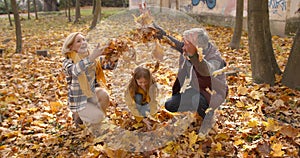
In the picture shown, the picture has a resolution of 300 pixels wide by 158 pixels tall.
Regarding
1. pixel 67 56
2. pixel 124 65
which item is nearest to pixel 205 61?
pixel 124 65

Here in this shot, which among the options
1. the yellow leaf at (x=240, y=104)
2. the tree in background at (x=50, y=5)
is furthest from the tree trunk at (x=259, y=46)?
the tree in background at (x=50, y=5)

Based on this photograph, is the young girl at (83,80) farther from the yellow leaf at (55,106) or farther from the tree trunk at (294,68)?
the tree trunk at (294,68)

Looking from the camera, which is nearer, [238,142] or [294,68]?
[238,142]

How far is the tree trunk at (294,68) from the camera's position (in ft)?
12.2

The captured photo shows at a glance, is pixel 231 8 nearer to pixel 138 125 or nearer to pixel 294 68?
pixel 294 68

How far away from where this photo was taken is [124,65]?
3.40 metres

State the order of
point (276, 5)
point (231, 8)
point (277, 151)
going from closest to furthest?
point (277, 151), point (276, 5), point (231, 8)

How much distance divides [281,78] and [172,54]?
1.65m

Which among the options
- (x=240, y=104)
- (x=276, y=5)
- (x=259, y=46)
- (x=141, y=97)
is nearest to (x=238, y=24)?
(x=276, y=5)

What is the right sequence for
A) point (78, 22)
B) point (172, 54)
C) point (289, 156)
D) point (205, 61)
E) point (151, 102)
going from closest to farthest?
point (289, 156) < point (205, 61) < point (151, 102) < point (172, 54) < point (78, 22)

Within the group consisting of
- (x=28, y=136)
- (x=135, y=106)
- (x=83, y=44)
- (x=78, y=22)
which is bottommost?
(x=28, y=136)

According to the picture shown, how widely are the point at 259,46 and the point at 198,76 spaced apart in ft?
4.95

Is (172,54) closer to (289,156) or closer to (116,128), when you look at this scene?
(116,128)

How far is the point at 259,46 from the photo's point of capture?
3996 mm
